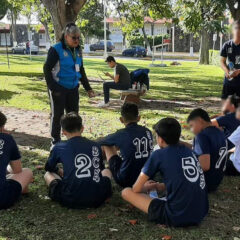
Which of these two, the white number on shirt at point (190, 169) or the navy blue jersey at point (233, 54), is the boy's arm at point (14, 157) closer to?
the white number on shirt at point (190, 169)

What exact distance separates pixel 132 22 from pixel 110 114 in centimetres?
641

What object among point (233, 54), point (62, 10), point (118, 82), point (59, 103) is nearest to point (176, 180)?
point (59, 103)

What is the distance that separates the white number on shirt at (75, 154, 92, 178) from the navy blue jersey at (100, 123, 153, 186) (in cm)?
64

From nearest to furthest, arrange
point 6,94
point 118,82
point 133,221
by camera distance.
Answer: point 133,221, point 118,82, point 6,94

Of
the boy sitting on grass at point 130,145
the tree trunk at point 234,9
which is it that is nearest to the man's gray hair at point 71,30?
the boy sitting on grass at point 130,145

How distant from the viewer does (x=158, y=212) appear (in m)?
3.67

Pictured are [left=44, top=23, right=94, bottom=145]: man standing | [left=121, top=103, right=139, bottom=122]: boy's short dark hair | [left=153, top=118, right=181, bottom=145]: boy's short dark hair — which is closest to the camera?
[left=153, top=118, right=181, bottom=145]: boy's short dark hair

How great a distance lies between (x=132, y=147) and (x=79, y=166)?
0.75m

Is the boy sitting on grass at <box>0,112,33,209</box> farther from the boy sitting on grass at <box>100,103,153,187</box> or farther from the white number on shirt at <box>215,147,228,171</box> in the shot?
the white number on shirt at <box>215,147,228,171</box>

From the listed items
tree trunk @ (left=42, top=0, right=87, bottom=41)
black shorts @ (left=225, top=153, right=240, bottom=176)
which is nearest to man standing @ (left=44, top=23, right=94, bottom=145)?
black shorts @ (left=225, top=153, right=240, bottom=176)

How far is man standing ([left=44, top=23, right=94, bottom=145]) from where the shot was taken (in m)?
5.47

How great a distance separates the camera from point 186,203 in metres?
3.49

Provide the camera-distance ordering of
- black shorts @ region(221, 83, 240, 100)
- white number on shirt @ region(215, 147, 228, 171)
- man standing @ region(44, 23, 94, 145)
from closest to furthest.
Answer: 1. white number on shirt @ region(215, 147, 228, 171)
2. man standing @ region(44, 23, 94, 145)
3. black shorts @ region(221, 83, 240, 100)

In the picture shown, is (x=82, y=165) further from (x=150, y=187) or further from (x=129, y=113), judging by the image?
(x=129, y=113)
